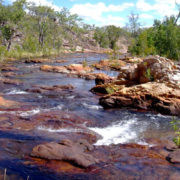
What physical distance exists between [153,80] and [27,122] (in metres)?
7.29

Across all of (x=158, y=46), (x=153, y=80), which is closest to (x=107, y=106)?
(x=153, y=80)

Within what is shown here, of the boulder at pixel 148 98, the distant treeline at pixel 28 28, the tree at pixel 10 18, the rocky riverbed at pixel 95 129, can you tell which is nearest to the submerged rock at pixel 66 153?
the rocky riverbed at pixel 95 129

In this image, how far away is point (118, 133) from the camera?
770 centimetres

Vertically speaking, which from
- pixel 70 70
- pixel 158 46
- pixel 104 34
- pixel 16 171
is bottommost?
pixel 16 171

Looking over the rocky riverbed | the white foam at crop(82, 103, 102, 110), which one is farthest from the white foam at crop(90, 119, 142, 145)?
the white foam at crop(82, 103, 102, 110)

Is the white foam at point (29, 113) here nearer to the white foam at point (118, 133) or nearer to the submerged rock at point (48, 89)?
the white foam at point (118, 133)

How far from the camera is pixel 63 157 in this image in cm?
559

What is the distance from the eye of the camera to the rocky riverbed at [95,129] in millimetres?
5328

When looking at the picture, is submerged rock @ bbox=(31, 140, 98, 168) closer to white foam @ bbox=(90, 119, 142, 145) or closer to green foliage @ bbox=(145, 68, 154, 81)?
white foam @ bbox=(90, 119, 142, 145)

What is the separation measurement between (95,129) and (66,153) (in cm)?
246

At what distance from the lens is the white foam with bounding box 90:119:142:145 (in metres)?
7.03

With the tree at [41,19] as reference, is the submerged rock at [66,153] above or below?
below

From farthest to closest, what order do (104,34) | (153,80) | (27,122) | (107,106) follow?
(104,34)
(153,80)
(107,106)
(27,122)

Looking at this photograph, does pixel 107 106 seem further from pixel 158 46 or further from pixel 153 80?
pixel 158 46
